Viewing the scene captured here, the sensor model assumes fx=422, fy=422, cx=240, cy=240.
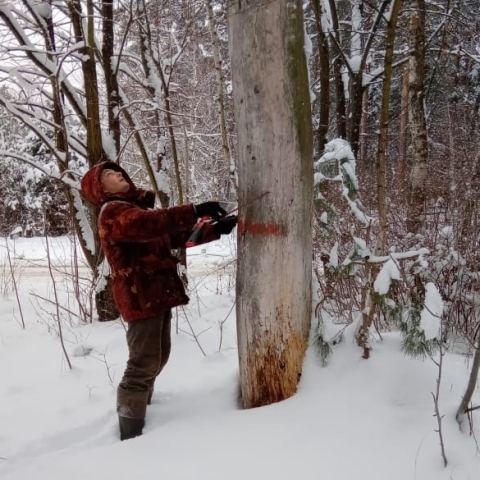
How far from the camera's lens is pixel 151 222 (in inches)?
81.1

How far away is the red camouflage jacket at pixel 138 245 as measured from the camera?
81.5 inches

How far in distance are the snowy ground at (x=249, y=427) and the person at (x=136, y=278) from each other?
0.22 m

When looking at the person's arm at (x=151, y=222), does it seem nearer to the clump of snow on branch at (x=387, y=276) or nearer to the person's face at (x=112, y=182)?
the person's face at (x=112, y=182)

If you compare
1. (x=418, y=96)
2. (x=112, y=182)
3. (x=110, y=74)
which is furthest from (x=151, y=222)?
(x=418, y=96)

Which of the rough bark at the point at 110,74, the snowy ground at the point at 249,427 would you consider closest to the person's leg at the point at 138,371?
the snowy ground at the point at 249,427

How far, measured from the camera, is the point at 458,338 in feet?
11.0

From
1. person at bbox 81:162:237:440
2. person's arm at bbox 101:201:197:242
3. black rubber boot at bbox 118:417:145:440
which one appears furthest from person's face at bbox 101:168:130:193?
black rubber boot at bbox 118:417:145:440

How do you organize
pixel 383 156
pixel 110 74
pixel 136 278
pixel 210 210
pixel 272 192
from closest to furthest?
pixel 272 192 → pixel 210 210 → pixel 136 278 → pixel 383 156 → pixel 110 74

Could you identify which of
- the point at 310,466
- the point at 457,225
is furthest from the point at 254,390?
the point at 457,225

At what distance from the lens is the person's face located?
2283 mm

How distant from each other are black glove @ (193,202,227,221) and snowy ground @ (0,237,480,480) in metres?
0.89

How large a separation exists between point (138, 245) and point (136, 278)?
0.18m

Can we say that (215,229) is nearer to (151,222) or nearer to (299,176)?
(151,222)

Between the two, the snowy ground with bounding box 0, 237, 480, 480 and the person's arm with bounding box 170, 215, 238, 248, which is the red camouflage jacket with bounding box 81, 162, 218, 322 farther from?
the snowy ground with bounding box 0, 237, 480, 480
